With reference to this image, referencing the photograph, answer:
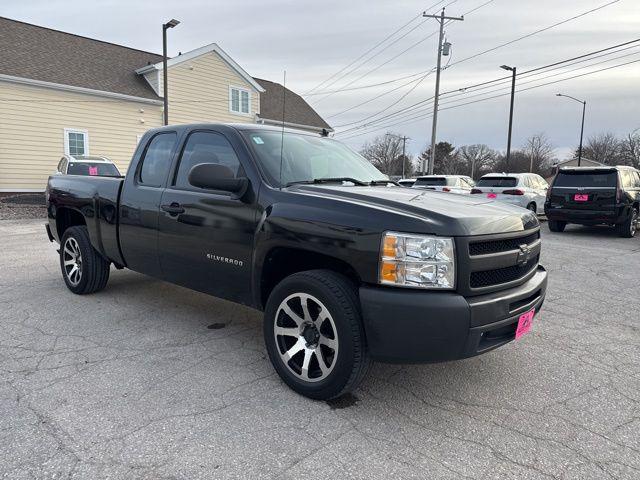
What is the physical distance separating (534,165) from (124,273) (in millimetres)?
82494

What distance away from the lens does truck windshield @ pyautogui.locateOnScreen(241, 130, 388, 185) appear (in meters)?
3.59

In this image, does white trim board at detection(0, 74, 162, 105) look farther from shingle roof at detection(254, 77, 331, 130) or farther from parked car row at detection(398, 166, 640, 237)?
parked car row at detection(398, 166, 640, 237)

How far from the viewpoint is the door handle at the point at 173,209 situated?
13.0ft

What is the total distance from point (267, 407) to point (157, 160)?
2.62 meters

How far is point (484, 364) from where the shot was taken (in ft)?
12.0

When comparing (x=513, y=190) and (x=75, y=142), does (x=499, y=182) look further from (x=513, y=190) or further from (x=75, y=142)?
(x=75, y=142)

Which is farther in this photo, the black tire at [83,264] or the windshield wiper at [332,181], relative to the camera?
the black tire at [83,264]

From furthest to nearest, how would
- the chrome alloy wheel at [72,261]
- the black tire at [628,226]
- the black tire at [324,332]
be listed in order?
the black tire at [628,226] < the chrome alloy wheel at [72,261] < the black tire at [324,332]

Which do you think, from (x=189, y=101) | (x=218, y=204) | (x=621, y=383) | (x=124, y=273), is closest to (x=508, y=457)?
(x=621, y=383)

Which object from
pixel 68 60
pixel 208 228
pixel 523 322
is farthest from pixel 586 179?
pixel 68 60

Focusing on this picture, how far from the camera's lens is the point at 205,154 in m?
4.00

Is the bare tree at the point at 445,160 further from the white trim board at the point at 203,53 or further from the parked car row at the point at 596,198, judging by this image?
the parked car row at the point at 596,198

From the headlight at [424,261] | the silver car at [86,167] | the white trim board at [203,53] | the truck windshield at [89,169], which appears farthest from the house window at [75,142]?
the headlight at [424,261]

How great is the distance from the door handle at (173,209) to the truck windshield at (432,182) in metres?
12.9
